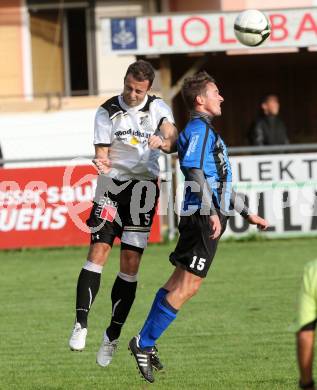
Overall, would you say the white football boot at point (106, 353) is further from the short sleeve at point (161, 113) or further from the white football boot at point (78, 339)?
the short sleeve at point (161, 113)

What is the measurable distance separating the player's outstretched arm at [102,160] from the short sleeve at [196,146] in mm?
865

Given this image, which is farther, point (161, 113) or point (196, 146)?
point (161, 113)

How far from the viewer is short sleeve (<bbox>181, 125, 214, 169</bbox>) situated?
7.96 metres

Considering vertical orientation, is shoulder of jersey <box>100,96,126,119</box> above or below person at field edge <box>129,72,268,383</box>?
above

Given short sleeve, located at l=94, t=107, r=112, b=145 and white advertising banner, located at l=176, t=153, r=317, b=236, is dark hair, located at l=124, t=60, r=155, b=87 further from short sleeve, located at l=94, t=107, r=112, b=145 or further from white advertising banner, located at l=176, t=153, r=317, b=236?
white advertising banner, located at l=176, t=153, r=317, b=236

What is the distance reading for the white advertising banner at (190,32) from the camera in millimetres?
19422

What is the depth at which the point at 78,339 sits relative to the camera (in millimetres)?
8672

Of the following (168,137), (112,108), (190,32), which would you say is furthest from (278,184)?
(168,137)

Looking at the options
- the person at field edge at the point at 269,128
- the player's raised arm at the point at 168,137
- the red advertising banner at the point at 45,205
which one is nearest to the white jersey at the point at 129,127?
the player's raised arm at the point at 168,137

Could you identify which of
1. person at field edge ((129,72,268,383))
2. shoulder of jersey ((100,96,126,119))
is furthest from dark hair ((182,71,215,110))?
shoulder of jersey ((100,96,126,119))

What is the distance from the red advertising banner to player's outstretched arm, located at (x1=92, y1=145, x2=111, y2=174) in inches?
309

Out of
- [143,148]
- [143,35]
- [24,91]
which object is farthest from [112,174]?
[24,91]

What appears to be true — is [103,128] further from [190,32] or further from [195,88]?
[190,32]

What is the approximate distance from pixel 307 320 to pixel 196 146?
97.2 inches
